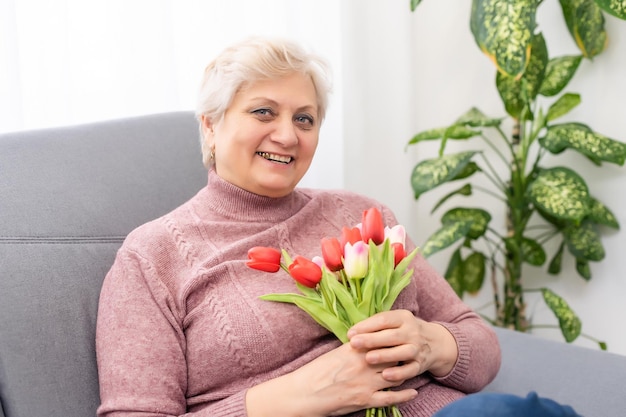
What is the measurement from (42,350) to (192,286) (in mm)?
256

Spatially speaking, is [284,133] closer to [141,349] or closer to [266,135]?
[266,135]

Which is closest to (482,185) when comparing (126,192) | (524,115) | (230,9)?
(524,115)

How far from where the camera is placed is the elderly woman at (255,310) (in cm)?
113

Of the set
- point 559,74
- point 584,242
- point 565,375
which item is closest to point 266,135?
point 565,375

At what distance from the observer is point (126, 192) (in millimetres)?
1415

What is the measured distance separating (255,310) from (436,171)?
1.06 meters

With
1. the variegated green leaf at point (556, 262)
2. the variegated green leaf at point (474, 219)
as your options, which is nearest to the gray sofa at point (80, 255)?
the variegated green leaf at point (474, 219)

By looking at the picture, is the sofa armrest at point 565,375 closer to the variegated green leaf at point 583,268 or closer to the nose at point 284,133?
the nose at point 284,133

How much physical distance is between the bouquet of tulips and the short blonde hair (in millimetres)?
342

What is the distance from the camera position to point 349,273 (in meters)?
1.07

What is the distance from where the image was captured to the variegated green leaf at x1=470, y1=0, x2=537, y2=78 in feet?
6.12

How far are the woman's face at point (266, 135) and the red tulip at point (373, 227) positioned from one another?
261 millimetres

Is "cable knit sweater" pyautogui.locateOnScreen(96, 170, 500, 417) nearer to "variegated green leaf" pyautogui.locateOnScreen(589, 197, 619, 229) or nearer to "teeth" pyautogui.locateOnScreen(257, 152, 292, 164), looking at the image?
"teeth" pyautogui.locateOnScreen(257, 152, 292, 164)

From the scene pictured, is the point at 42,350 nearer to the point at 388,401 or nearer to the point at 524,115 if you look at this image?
the point at 388,401
